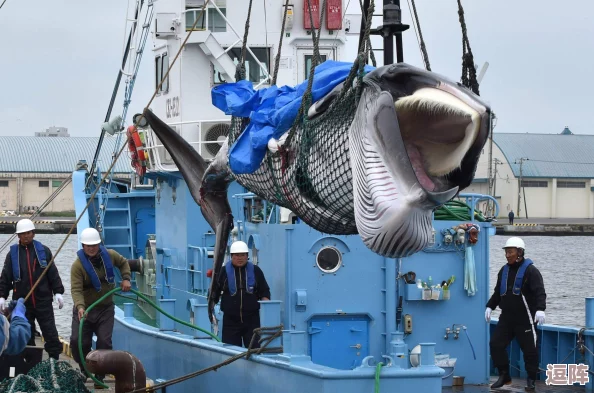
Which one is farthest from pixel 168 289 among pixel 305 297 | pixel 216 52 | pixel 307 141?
pixel 307 141

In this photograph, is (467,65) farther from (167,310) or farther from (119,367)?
(167,310)

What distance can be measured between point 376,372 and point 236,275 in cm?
255

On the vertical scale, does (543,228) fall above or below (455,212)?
below

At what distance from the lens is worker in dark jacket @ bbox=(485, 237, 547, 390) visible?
1125cm

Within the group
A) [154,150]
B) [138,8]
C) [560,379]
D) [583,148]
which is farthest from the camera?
[583,148]

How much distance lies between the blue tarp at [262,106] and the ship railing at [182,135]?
20.5 ft

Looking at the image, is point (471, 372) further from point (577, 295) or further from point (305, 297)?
point (577, 295)

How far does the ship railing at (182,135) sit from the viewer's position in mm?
14204

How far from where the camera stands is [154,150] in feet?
47.8

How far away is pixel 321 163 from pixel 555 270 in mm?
37038

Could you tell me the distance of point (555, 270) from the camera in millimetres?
41750

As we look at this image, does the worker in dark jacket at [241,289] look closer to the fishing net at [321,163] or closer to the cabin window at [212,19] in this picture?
the fishing net at [321,163]

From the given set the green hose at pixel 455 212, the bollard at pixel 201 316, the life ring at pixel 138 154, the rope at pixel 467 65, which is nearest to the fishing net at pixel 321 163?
the rope at pixel 467 65

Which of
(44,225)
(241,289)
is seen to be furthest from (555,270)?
(241,289)
